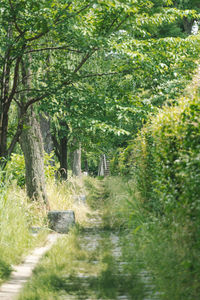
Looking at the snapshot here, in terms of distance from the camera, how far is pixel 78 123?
801 centimetres

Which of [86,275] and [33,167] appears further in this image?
[33,167]

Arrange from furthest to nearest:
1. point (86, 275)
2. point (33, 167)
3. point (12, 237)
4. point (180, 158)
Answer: point (33, 167), point (12, 237), point (86, 275), point (180, 158)

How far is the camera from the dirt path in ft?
13.7

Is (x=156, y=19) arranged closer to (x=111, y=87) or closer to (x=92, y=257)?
(x=111, y=87)

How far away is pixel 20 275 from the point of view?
16.2 feet

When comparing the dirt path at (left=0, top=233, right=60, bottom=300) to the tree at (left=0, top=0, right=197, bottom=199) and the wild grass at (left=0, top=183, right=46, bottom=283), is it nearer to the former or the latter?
the wild grass at (left=0, top=183, right=46, bottom=283)

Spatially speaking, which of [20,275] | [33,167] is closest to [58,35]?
[33,167]

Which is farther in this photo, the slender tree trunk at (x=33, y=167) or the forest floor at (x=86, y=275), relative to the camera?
the slender tree trunk at (x=33, y=167)

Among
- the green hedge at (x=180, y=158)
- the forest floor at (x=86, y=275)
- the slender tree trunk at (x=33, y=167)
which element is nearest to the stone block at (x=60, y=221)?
Answer: the forest floor at (x=86, y=275)

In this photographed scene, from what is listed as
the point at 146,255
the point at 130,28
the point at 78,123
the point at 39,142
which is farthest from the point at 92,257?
the point at 130,28

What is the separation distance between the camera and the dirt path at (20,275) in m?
4.18

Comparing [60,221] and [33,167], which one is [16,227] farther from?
[33,167]

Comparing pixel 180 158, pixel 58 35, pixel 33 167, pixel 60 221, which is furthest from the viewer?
pixel 33 167

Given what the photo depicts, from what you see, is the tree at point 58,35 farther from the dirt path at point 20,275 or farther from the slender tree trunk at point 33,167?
the dirt path at point 20,275
